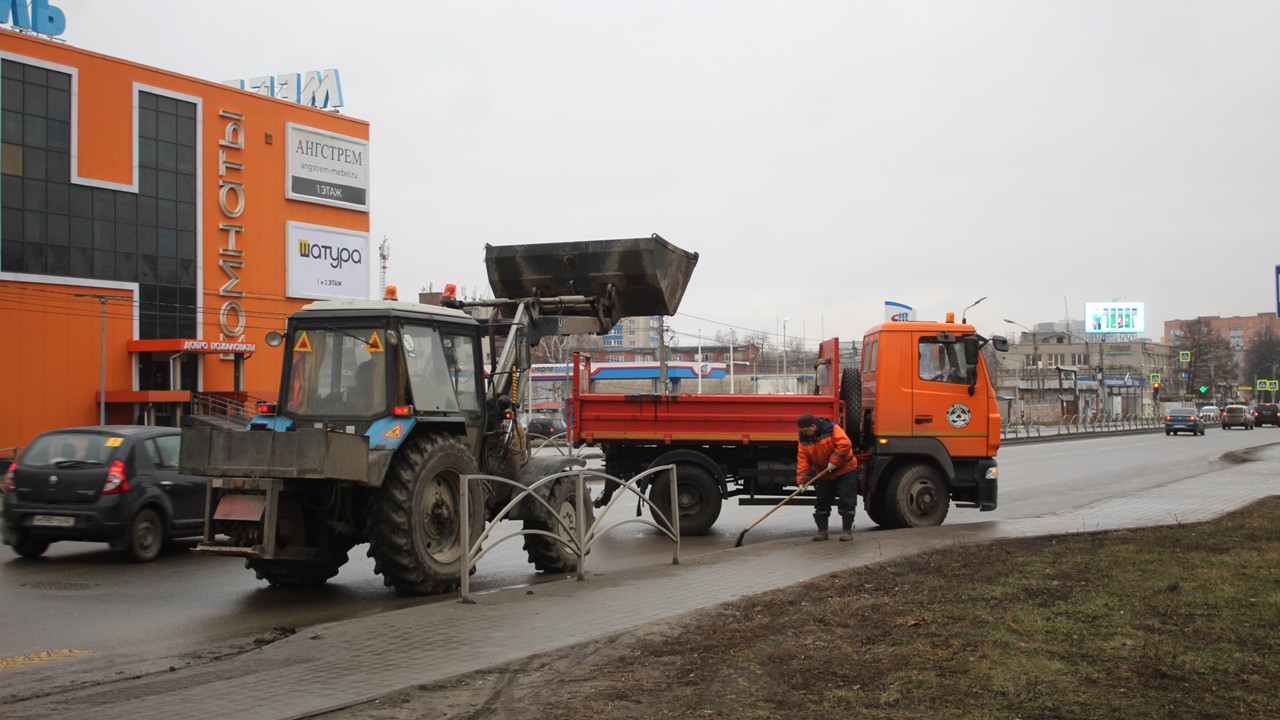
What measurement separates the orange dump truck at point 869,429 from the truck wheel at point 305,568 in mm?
4822

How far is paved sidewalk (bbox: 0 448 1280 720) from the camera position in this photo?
590cm

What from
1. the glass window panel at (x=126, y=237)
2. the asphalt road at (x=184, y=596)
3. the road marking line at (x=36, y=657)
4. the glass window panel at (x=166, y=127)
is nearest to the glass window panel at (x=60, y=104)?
the glass window panel at (x=166, y=127)

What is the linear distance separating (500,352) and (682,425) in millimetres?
4043

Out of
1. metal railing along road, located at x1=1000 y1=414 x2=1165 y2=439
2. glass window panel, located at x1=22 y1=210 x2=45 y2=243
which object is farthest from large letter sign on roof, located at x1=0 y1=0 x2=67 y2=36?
metal railing along road, located at x1=1000 y1=414 x2=1165 y2=439

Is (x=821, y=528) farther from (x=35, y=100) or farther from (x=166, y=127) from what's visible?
(x=166, y=127)

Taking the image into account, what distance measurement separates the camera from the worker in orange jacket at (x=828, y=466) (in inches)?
518

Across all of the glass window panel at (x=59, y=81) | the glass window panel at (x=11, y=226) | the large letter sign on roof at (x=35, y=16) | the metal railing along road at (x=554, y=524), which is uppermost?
the large letter sign on roof at (x=35, y=16)

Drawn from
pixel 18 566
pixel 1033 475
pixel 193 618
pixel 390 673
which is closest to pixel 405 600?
pixel 193 618

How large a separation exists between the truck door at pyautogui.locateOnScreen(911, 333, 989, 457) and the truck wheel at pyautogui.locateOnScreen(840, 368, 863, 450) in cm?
71

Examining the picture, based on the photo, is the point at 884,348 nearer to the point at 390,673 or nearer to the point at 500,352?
the point at 500,352

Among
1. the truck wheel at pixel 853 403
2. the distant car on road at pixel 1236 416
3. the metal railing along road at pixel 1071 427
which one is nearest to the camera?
the truck wheel at pixel 853 403

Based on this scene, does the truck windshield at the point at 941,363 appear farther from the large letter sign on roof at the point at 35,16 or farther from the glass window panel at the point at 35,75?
the large letter sign on roof at the point at 35,16

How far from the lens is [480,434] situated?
36.6ft

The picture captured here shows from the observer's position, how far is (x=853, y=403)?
48.9 feet
